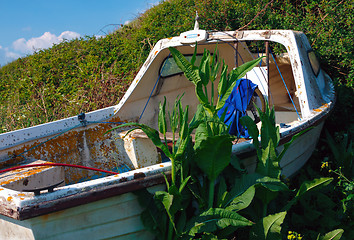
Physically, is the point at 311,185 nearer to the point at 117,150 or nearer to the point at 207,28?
the point at 117,150

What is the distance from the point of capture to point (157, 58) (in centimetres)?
475

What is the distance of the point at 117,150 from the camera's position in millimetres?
4449

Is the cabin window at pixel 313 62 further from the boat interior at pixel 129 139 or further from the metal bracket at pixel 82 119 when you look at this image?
the metal bracket at pixel 82 119

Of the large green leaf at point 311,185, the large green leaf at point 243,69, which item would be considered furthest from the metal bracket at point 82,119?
the large green leaf at point 311,185

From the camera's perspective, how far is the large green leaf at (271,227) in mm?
2635

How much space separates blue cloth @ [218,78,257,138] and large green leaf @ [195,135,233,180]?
1737mm

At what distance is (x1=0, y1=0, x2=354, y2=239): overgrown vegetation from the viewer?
387 cm

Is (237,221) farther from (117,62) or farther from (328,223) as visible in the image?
(117,62)

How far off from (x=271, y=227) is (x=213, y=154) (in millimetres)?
766

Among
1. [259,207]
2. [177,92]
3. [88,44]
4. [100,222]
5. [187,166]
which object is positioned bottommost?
[259,207]

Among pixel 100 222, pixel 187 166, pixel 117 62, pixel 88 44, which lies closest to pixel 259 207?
pixel 187 166

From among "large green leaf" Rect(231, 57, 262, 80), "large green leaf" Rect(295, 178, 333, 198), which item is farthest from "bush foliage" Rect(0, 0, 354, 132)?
"large green leaf" Rect(231, 57, 262, 80)

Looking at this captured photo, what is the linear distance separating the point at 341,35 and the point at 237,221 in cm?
526

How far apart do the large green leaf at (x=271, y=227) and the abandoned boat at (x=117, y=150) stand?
2.02ft
